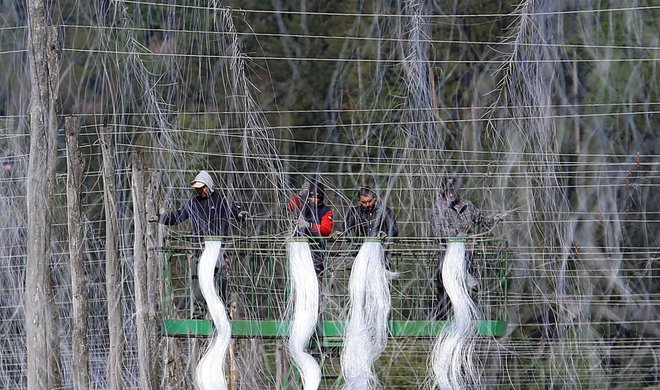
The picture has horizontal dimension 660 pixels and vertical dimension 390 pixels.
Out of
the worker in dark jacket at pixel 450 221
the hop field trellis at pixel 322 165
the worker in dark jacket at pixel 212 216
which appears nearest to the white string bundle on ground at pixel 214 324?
the worker in dark jacket at pixel 212 216

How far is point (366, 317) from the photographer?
18344 mm

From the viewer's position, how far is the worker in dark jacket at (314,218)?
717 inches

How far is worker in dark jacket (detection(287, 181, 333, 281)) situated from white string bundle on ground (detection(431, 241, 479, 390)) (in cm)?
129

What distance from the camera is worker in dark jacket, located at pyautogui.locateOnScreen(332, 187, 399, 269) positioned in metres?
18.1

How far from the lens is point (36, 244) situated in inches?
739

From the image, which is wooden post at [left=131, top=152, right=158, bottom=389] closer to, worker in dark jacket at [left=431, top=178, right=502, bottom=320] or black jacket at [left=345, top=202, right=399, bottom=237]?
black jacket at [left=345, top=202, right=399, bottom=237]

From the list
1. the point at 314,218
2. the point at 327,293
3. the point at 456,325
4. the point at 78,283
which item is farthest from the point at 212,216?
the point at 456,325

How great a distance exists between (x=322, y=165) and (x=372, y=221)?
13.9 m

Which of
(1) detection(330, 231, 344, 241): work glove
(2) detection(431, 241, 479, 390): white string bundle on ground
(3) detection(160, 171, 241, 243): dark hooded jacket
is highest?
(3) detection(160, 171, 241, 243): dark hooded jacket

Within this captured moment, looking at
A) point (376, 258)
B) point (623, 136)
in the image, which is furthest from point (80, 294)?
point (623, 136)

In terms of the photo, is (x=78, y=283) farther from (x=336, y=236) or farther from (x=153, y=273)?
(x=336, y=236)

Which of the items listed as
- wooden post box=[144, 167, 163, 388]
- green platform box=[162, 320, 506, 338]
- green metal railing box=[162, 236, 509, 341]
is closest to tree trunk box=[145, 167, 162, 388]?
wooden post box=[144, 167, 163, 388]

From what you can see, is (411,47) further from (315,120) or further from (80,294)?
(315,120)

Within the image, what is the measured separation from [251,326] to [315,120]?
18111 millimetres
